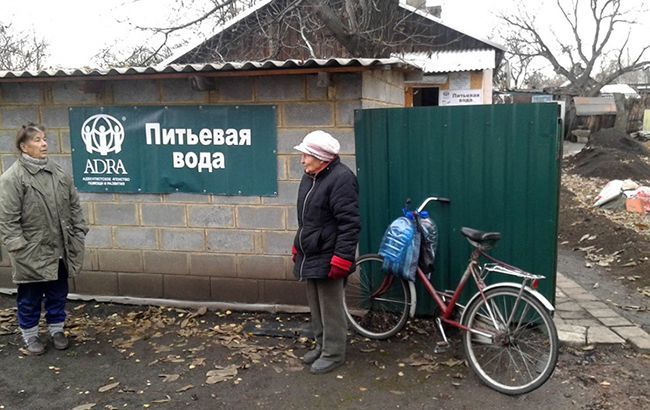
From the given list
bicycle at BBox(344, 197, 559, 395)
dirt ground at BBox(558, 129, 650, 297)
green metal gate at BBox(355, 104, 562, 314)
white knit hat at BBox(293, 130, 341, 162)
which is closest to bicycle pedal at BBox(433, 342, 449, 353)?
bicycle at BBox(344, 197, 559, 395)

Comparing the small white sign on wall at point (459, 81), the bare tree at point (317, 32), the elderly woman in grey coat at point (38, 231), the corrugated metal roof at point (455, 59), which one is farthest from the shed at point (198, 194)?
the small white sign on wall at point (459, 81)

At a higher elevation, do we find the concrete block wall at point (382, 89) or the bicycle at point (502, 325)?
the concrete block wall at point (382, 89)

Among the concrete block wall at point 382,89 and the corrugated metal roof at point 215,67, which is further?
the concrete block wall at point 382,89

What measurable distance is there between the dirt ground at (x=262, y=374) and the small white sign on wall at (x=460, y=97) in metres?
9.78

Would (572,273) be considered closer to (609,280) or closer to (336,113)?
(609,280)

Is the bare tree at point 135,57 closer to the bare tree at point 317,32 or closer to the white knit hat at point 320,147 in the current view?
the bare tree at point 317,32

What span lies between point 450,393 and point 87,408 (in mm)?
2340

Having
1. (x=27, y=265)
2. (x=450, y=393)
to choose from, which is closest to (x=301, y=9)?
(x=27, y=265)

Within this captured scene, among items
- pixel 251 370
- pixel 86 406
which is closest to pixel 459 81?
pixel 251 370

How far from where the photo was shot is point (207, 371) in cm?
419

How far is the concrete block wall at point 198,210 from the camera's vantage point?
16.3 feet

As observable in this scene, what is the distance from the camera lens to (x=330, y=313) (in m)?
4.07

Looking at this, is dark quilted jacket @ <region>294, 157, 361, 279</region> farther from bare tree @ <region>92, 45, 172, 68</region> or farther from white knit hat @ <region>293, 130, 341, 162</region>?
bare tree @ <region>92, 45, 172, 68</region>

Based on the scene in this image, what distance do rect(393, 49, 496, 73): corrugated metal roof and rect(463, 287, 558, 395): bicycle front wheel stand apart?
33.9ft
